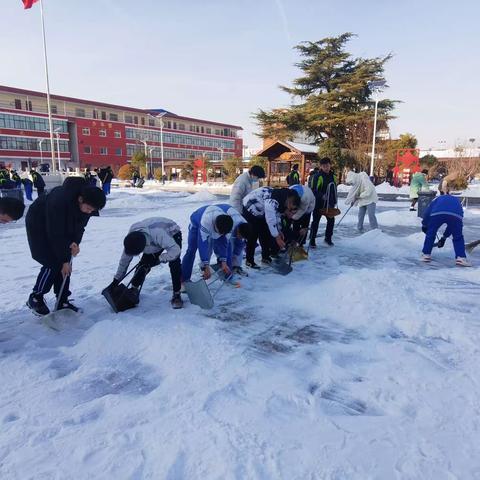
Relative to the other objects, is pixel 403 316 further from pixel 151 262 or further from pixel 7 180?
pixel 7 180

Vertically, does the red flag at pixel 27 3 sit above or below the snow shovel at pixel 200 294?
above

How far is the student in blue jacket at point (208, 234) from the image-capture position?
3434 millimetres

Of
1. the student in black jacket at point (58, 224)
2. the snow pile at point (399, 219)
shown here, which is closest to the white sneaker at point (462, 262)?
the snow pile at point (399, 219)

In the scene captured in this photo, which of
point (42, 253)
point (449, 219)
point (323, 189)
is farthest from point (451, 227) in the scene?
point (42, 253)

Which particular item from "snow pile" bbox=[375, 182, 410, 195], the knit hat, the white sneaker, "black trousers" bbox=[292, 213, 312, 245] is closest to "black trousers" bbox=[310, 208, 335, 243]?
"black trousers" bbox=[292, 213, 312, 245]

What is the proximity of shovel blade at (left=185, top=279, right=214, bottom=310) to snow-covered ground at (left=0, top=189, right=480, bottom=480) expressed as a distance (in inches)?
5.0

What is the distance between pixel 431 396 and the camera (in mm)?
2277

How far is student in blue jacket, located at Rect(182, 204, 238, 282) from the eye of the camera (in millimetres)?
3434

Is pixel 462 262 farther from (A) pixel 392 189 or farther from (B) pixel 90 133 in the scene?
(B) pixel 90 133

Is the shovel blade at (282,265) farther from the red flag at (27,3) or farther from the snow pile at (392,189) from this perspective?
the red flag at (27,3)

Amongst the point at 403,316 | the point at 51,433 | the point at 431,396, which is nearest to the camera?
the point at 51,433

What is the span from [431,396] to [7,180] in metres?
12.7

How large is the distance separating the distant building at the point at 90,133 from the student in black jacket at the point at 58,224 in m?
35.5

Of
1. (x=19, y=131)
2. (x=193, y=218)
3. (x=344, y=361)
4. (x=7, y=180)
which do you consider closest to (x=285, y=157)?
(x=7, y=180)
